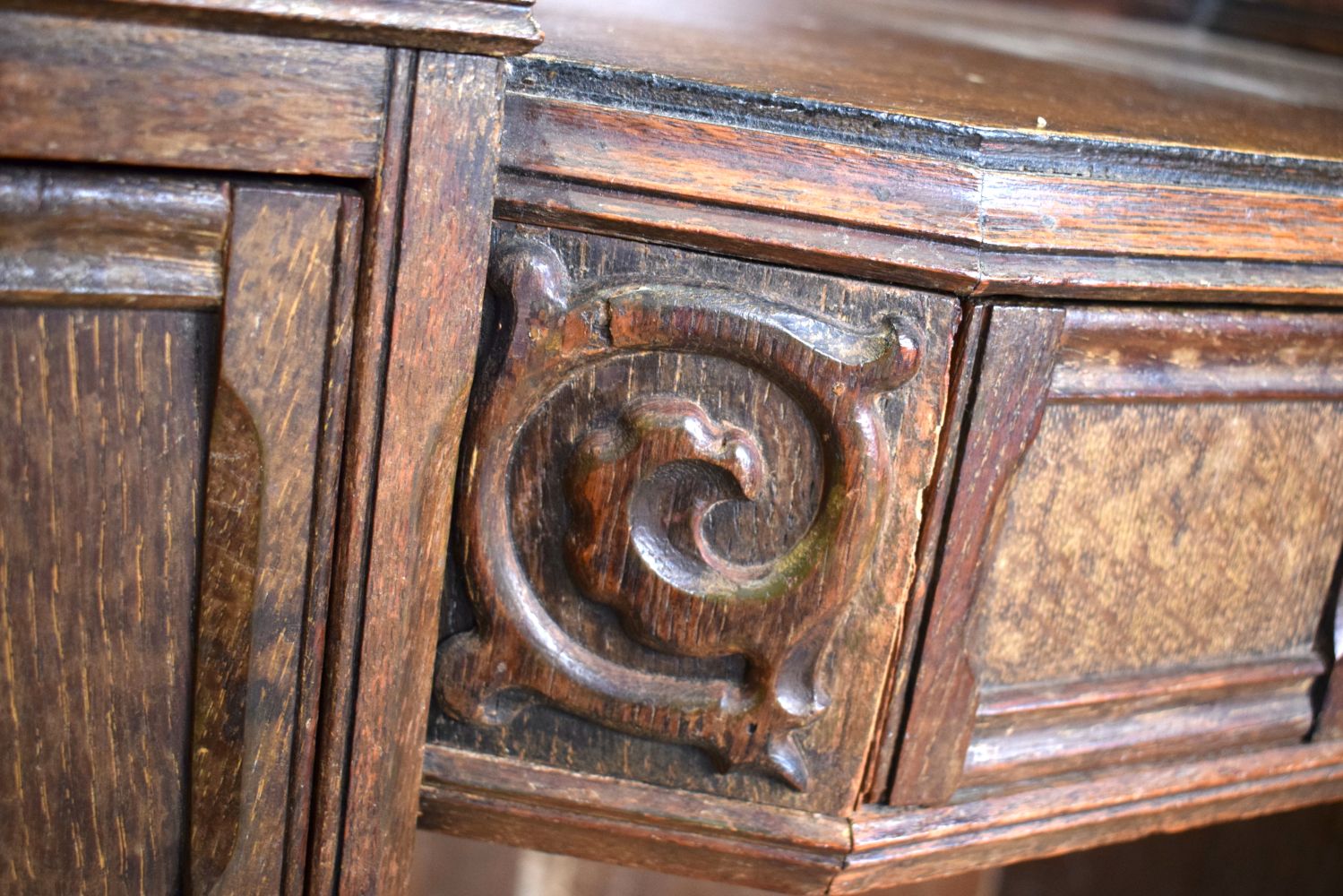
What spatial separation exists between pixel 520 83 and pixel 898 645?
0.24 metres

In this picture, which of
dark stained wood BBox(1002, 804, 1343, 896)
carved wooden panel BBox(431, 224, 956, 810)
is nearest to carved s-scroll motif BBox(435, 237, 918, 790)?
carved wooden panel BBox(431, 224, 956, 810)

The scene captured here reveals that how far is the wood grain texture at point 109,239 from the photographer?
0.34 meters

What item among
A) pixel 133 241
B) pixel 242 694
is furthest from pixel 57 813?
pixel 133 241

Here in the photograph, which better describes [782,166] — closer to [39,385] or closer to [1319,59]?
[39,385]

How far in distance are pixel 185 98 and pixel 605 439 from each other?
6.6 inches

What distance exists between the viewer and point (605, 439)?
1.41ft

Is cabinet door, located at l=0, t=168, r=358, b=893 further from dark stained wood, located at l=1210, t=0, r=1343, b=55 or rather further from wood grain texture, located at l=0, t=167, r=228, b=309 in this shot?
dark stained wood, located at l=1210, t=0, r=1343, b=55

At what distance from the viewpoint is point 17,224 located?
340mm

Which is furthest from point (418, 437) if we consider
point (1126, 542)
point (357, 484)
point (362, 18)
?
point (1126, 542)

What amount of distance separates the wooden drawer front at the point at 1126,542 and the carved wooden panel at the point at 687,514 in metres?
0.03

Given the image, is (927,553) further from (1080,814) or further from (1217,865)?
(1217,865)

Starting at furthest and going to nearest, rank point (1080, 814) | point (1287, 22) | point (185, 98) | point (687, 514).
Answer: point (1287, 22) < point (1080, 814) < point (687, 514) < point (185, 98)

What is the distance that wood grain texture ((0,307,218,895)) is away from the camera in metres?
0.37

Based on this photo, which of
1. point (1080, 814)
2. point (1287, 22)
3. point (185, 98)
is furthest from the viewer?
point (1287, 22)
